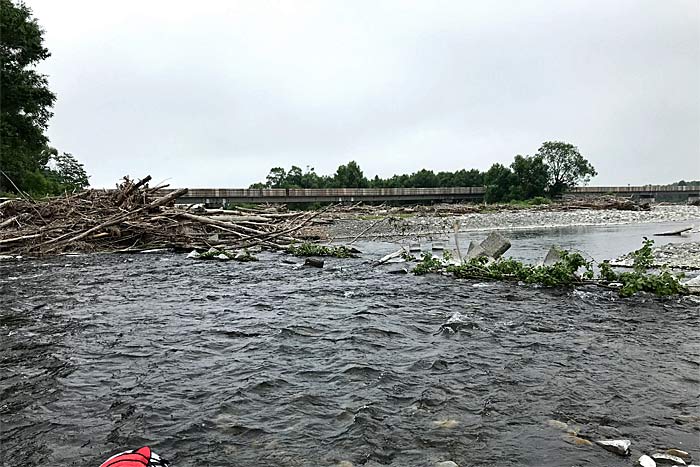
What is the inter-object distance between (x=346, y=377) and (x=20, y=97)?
1277 inches

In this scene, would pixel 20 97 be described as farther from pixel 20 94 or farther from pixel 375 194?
pixel 375 194

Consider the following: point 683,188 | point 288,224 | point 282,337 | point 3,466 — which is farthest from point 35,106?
point 683,188

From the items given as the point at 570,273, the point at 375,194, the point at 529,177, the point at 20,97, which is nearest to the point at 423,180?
the point at 529,177

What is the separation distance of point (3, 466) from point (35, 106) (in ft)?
108

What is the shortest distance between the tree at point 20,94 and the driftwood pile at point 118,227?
11877 millimetres

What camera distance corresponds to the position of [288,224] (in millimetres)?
21906

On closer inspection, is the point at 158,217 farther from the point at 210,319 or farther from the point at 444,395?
the point at 444,395

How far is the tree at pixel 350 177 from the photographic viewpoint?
337ft

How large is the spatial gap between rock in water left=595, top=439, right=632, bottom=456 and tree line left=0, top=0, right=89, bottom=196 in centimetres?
3228

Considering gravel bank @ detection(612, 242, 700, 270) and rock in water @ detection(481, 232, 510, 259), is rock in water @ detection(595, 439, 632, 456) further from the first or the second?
rock in water @ detection(481, 232, 510, 259)

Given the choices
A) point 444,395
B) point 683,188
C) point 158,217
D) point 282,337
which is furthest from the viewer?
point 683,188

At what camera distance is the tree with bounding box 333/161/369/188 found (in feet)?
337

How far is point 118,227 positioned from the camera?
18.0 meters

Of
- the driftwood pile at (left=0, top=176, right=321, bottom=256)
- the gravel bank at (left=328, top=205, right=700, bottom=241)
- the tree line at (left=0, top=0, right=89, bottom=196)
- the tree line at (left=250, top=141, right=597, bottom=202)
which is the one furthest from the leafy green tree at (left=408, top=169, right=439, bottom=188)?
the driftwood pile at (left=0, top=176, right=321, bottom=256)
